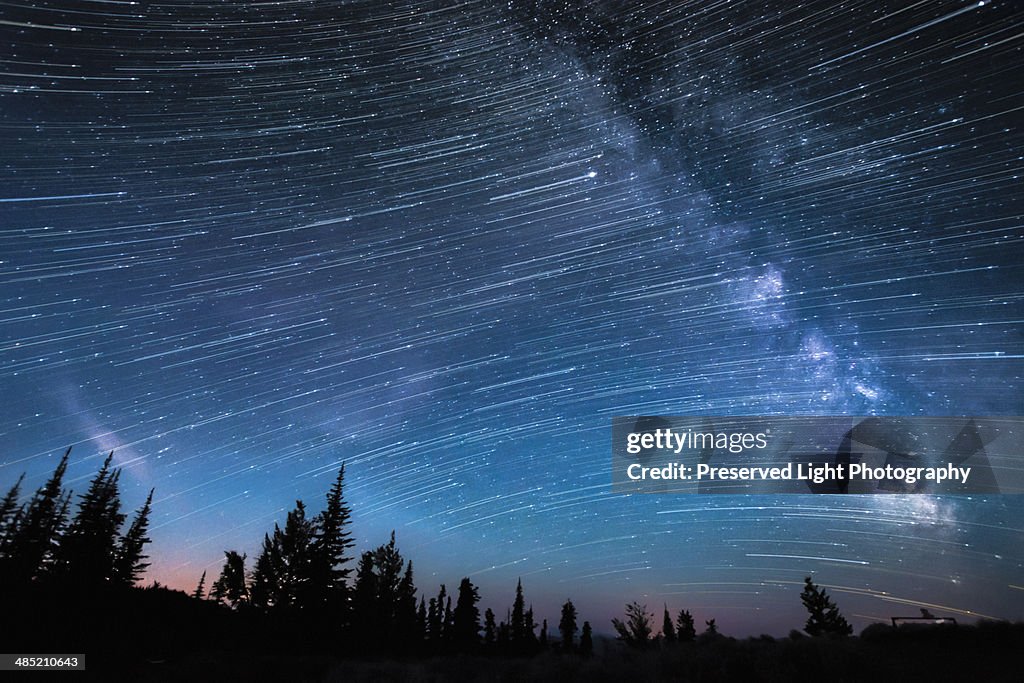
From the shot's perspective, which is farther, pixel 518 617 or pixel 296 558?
pixel 518 617

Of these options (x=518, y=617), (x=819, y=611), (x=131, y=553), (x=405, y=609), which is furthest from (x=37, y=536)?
(x=819, y=611)

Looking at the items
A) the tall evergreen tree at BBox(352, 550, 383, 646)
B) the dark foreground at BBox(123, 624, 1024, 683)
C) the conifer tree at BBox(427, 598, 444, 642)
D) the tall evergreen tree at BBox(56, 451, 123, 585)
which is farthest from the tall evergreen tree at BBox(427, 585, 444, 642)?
the dark foreground at BBox(123, 624, 1024, 683)

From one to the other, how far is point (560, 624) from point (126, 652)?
76.0 m

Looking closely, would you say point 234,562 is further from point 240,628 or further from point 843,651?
point 843,651

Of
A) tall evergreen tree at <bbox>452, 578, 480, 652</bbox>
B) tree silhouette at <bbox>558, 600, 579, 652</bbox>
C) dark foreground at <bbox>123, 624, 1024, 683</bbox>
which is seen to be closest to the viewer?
dark foreground at <bbox>123, 624, 1024, 683</bbox>

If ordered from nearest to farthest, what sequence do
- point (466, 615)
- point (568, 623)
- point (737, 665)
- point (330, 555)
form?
1. point (737, 665)
2. point (330, 555)
3. point (466, 615)
4. point (568, 623)

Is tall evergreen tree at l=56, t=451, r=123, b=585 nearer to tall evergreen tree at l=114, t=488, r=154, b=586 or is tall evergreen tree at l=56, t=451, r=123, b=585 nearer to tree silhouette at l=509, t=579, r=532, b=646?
tall evergreen tree at l=114, t=488, r=154, b=586

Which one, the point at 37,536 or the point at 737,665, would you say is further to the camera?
the point at 37,536

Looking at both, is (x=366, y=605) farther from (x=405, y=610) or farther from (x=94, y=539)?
(x=94, y=539)

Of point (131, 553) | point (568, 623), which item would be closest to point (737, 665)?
point (131, 553)

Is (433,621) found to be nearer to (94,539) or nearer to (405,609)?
(405,609)

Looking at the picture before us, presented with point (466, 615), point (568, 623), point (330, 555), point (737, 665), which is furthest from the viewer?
point (568, 623)

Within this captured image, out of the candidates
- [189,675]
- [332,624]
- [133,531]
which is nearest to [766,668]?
[189,675]

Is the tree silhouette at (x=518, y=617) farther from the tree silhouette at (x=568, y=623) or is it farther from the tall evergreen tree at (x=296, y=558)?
the tall evergreen tree at (x=296, y=558)
